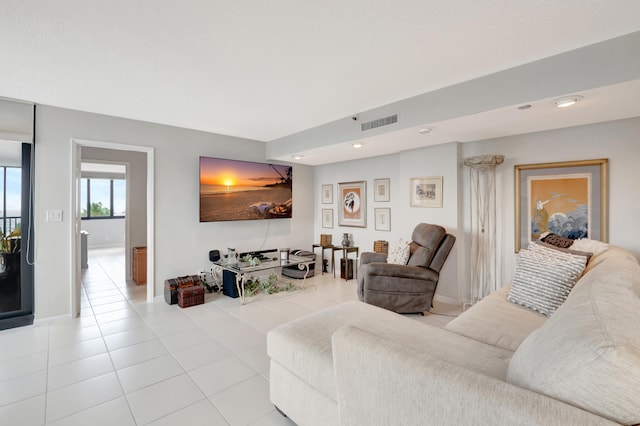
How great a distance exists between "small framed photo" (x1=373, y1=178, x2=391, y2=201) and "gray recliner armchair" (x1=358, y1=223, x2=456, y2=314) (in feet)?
4.67

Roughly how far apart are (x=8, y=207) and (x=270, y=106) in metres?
3.10

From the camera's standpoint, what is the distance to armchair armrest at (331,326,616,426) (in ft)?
2.62

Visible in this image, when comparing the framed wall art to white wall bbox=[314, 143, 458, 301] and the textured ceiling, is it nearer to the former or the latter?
white wall bbox=[314, 143, 458, 301]

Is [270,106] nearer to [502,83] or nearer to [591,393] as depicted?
[502,83]

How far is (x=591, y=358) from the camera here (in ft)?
2.54

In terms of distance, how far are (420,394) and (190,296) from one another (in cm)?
346

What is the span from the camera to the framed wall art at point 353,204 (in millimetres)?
5195

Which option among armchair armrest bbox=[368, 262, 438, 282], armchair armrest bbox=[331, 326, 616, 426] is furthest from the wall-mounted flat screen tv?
armchair armrest bbox=[331, 326, 616, 426]

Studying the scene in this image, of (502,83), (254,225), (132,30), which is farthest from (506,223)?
(132,30)

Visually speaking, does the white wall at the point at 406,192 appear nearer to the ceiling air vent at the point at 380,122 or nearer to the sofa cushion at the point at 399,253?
the sofa cushion at the point at 399,253

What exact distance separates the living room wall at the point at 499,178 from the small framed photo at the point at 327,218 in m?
0.47

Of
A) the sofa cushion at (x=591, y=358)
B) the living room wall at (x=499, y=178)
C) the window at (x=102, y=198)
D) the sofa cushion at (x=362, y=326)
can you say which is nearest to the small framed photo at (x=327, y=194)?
the living room wall at (x=499, y=178)

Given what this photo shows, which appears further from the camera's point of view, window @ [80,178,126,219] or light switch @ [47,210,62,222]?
window @ [80,178,126,219]

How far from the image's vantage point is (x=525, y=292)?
92.0 inches
